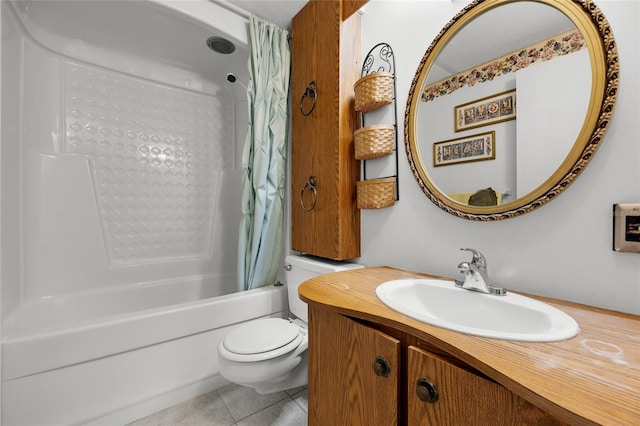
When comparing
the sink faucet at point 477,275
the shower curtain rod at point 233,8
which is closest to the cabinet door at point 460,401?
the sink faucet at point 477,275

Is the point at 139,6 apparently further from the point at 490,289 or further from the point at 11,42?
the point at 490,289

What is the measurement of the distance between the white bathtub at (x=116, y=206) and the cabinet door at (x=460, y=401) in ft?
3.81

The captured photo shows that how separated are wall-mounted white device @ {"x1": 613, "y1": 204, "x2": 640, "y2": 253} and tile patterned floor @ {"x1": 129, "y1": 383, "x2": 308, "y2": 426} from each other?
136 centimetres

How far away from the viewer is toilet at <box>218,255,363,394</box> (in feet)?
3.51

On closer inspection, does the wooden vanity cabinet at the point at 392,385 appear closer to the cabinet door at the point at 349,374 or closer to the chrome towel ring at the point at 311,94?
the cabinet door at the point at 349,374

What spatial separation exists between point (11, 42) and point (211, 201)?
4.63ft

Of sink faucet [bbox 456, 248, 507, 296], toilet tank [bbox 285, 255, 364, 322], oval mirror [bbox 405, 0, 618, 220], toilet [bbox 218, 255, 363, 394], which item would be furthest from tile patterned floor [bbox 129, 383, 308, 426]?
oval mirror [bbox 405, 0, 618, 220]

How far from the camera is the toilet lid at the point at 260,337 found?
1097 millimetres

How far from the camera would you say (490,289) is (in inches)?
32.4

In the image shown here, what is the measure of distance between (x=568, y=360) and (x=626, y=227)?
0.46 meters

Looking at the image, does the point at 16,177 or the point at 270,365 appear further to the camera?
the point at 16,177

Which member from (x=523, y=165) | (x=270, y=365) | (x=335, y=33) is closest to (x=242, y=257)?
(x=270, y=365)

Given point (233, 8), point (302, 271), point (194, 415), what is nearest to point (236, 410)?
point (194, 415)

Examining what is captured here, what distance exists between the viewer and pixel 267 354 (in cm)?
108
